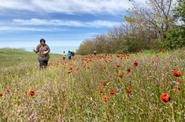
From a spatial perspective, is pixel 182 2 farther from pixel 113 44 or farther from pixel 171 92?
pixel 171 92

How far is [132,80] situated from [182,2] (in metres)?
30.9

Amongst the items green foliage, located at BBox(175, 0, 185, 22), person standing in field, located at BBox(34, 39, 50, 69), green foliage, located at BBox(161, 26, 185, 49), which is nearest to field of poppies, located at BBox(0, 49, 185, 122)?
person standing in field, located at BBox(34, 39, 50, 69)

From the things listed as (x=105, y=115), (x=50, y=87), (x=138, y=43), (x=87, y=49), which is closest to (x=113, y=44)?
(x=138, y=43)

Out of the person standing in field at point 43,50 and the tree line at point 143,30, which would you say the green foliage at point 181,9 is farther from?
the person standing in field at point 43,50

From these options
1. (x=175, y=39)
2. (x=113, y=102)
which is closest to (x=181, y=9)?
(x=175, y=39)

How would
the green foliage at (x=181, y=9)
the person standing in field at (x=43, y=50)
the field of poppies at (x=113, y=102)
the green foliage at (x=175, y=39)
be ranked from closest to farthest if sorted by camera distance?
the field of poppies at (x=113, y=102)
the person standing in field at (x=43, y=50)
the green foliage at (x=175, y=39)
the green foliage at (x=181, y=9)

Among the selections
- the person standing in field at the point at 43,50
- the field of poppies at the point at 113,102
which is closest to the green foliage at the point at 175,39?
the person standing in field at the point at 43,50

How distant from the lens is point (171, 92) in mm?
5105

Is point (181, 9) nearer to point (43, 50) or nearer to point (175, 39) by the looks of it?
point (175, 39)

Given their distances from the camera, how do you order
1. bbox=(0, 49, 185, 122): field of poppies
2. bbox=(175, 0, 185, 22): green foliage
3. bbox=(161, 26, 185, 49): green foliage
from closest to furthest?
bbox=(0, 49, 185, 122): field of poppies → bbox=(161, 26, 185, 49): green foliage → bbox=(175, 0, 185, 22): green foliage

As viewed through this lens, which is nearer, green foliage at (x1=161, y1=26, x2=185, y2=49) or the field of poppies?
the field of poppies

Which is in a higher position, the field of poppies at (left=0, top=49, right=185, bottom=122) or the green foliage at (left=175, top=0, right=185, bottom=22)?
the green foliage at (left=175, top=0, right=185, bottom=22)

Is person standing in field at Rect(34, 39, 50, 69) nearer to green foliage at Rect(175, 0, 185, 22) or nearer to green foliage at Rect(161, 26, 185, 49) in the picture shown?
green foliage at Rect(161, 26, 185, 49)

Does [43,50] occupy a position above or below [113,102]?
above
